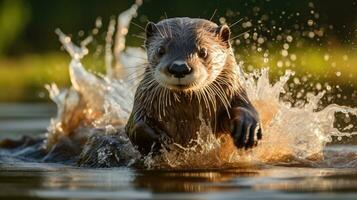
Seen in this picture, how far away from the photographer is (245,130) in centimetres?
516

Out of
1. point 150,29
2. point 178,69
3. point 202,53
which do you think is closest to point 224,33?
point 202,53

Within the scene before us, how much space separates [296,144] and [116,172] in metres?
1.13

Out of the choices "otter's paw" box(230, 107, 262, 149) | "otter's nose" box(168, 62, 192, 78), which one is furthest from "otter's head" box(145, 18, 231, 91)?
"otter's paw" box(230, 107, 262, 149)

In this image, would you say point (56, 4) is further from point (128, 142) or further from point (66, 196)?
point (66, 196)

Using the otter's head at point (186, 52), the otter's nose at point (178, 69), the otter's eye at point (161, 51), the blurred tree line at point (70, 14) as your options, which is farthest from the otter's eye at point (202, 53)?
the blurred tree line at point (70, 14)

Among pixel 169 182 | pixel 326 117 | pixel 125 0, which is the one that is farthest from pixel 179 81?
pixel 125 0

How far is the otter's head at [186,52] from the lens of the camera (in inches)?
197

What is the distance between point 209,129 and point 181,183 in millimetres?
796

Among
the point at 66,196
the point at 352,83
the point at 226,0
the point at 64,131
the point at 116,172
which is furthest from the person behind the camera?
the point at 352,83

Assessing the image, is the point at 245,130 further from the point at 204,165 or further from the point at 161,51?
the point at 161,51

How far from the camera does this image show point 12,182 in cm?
480

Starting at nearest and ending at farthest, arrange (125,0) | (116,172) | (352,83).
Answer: (116,172) → (352,83) → (125,0)

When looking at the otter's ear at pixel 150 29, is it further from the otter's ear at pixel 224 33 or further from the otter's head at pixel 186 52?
the otter's ear at pixel 224 33

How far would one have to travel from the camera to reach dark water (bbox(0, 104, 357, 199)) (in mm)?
4184
